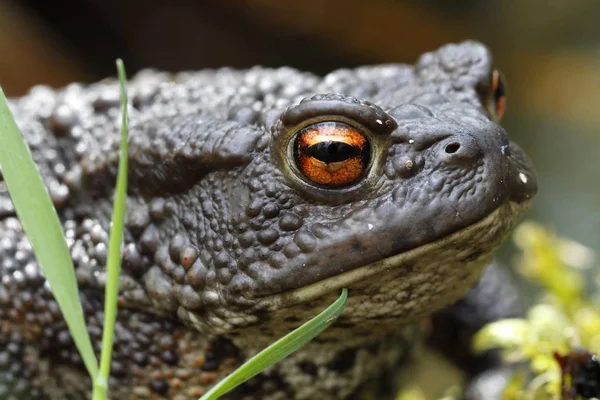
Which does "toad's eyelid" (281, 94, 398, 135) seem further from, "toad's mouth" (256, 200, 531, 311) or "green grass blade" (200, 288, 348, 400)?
"green grass blade" (200, 288, 348, 400)

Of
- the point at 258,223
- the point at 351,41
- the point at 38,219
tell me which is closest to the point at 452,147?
the point at 258,223

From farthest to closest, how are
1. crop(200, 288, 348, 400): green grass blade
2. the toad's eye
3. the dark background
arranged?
the dark background < the toad's eye < crop(200, 288, 348, 400): green grass blade

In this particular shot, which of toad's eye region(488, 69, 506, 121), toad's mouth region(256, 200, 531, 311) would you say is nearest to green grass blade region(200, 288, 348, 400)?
toad's mouth region(256, 200, 531, 311)

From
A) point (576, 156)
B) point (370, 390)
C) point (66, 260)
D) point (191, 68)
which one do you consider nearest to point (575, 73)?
point (576, 156)

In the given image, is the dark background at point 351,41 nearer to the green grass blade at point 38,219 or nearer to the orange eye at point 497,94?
the orange eye at point 497,94

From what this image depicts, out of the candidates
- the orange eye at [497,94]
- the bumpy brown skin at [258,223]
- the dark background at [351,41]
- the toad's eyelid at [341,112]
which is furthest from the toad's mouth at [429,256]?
the dark background at [351,41]

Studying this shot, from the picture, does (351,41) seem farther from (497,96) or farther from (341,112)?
(341,112)

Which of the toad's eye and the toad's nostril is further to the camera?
the toad's eye
